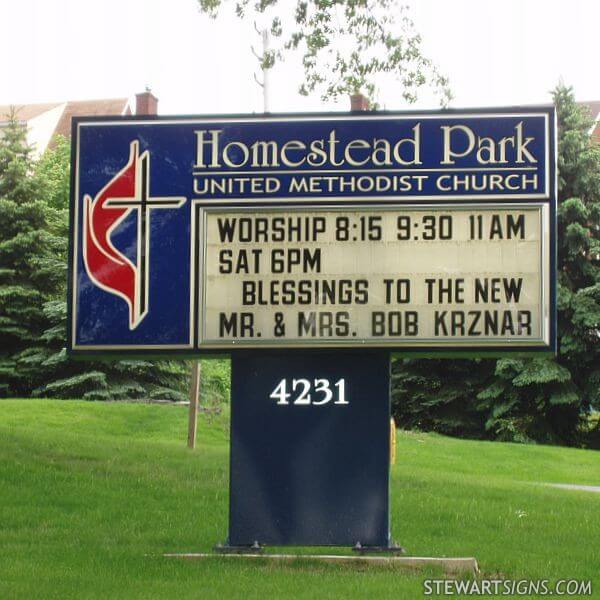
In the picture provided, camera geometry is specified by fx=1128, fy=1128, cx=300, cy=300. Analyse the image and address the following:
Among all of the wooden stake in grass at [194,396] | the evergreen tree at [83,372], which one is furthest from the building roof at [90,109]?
the wooden stake in grass at [194,396]

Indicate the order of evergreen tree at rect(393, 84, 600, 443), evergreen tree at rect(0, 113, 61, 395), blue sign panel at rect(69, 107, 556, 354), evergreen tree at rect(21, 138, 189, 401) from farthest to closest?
1. evergreen tree at rect(0, 113, 61, 395)
2. evergreen tree at rect(21, 138, 189, 401)
3. evergreen tree at rect(393, 84, 600, 443)
4. blue sign panel at rect(69, 107, 556, 354)

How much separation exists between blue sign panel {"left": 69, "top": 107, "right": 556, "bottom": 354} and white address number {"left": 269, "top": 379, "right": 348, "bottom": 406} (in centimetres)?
50

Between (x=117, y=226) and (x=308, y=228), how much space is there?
190 cm

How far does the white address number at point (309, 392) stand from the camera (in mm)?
11000

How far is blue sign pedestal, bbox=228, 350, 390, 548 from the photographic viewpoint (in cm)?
1082

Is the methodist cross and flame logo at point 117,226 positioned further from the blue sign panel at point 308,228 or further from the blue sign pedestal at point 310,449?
the blue sign pedestal at point 310,449

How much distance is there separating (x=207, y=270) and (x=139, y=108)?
738 inches

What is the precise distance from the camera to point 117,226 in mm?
11141

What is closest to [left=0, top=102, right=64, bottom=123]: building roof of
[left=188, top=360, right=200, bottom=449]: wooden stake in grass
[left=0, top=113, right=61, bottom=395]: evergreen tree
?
[left=0, top=113, right=61, bottom=395]: evergreen tree

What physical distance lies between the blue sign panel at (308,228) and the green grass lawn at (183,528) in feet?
6.84

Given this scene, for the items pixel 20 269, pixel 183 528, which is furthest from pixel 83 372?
pixel 183 528

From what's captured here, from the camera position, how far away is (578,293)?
113 feet

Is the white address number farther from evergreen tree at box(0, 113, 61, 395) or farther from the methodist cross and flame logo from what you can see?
evergreen tree at box(0, 113, 61, 395)

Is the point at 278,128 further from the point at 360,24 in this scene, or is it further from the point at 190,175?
the point at 360,24
